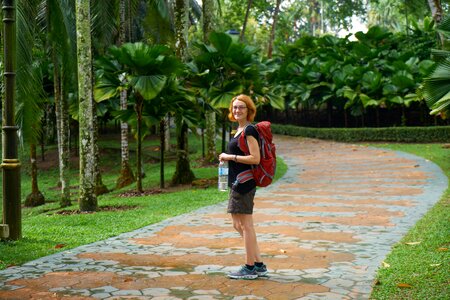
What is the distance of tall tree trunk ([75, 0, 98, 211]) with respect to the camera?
10.9m

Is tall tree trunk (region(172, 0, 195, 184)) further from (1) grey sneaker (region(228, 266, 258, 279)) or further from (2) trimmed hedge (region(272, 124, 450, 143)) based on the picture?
(2) trimmed hedge (region(272, 124, 450, 143))

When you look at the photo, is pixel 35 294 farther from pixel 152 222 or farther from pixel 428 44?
pixel 428 44

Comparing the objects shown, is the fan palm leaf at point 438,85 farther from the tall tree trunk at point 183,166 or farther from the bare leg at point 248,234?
the tall tree trunk at point 183,166

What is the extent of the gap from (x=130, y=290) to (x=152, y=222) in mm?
4039

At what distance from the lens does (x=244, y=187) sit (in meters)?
5.71

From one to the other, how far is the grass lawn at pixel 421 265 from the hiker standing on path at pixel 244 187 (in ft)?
3.78

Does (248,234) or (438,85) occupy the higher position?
(438,85)

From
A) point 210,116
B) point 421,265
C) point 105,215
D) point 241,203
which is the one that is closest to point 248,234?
point 241,203

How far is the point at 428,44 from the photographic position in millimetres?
28156

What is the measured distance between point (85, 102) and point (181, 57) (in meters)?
4.75

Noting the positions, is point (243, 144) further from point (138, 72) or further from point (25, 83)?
point (138, 72)

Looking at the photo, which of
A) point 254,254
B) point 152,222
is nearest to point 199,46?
point 152,222

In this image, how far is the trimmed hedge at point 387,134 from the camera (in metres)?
23.0

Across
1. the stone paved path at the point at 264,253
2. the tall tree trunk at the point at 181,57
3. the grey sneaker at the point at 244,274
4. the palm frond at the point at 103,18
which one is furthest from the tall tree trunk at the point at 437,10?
the grey sneaker at the point at 244,274
